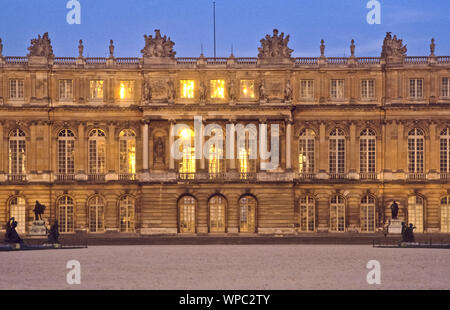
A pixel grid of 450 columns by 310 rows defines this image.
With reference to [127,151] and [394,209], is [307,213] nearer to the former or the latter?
[394,209]

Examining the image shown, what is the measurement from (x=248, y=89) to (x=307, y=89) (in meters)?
4.11

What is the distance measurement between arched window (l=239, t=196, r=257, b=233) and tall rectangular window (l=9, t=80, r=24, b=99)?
667 inches

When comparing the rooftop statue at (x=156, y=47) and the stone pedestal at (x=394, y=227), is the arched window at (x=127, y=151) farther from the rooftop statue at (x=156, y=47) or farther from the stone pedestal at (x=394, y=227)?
the stone pedestal at (x=394, y=227)

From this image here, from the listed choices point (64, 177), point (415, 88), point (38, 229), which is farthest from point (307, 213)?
point (38, 229)

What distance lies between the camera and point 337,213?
62781 mm

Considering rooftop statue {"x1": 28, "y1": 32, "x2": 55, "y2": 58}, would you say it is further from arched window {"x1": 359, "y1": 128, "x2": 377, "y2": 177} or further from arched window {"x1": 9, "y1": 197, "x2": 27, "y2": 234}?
arched window {"x1": 359, "y1": 128, "x2": 377, "y2": 177}

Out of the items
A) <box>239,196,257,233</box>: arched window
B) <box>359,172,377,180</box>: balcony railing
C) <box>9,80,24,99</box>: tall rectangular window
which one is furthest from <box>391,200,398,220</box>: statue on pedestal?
<box>9,80,24,99</box>: tall rectangular window

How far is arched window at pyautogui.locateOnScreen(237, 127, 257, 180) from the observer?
6225 centimetres

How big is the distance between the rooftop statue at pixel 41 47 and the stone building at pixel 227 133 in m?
0.10

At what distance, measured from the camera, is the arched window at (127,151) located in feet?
207

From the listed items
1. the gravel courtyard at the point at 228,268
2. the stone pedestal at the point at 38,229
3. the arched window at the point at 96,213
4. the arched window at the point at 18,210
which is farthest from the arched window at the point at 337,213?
the arched window at the point at 18,210
